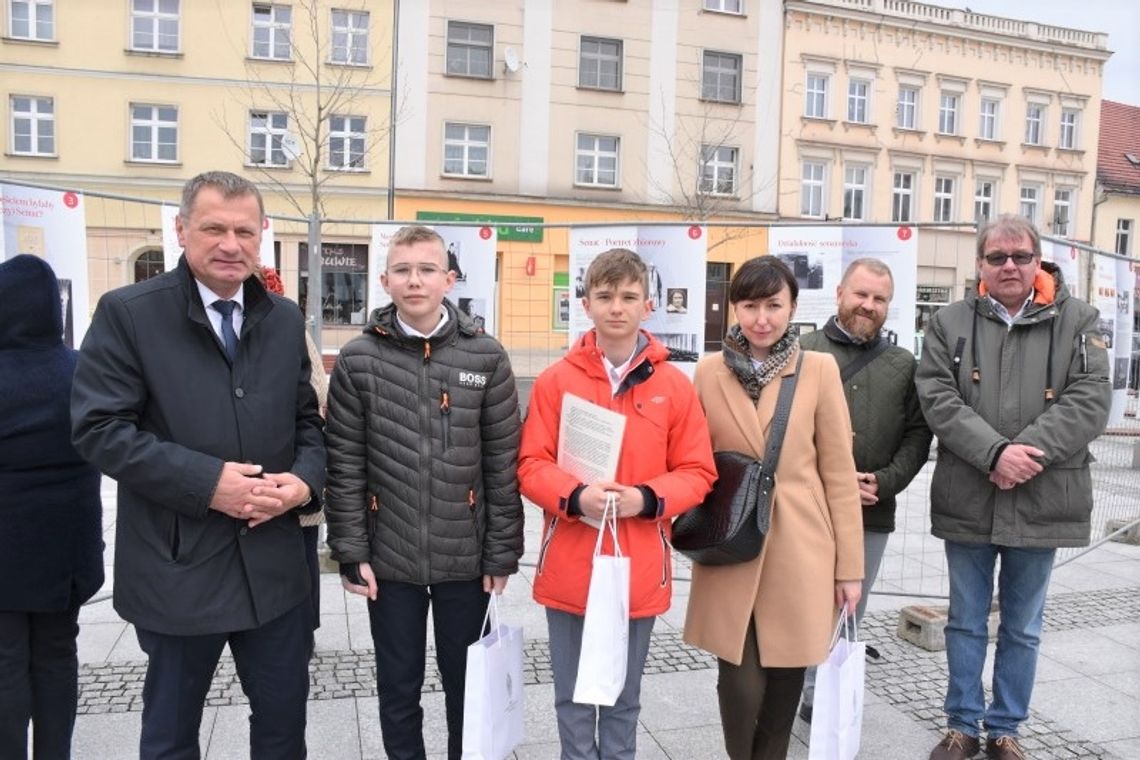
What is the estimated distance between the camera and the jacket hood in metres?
2.74

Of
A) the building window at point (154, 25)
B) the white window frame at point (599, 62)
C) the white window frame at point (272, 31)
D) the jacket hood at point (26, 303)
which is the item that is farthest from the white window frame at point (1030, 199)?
the jacket hood at point (26, 303)

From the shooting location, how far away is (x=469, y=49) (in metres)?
24.2

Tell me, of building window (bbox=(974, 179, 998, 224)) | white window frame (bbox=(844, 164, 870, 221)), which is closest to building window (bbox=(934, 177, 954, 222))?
building window (bbox=(974, 179, 998, 224))

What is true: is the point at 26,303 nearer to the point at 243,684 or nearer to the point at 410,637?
the point at 243,684

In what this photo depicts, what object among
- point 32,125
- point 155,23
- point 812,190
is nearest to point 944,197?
point 812,190

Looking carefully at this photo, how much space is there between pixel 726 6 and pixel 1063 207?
47.2 feet

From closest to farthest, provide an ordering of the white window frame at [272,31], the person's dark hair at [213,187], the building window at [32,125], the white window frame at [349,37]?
A: the person's dark hair at [213,187], the building window at [32,125], the white window frame at [272,31], the white window frame at [349,37]

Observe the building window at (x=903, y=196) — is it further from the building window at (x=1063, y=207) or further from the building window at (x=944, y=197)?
the building window at (x=1063, y=207)

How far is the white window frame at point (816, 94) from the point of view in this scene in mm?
27062

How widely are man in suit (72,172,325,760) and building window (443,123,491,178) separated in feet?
73.2

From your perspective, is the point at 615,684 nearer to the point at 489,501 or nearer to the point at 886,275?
the point at 489,501

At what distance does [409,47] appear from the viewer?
2366 cm

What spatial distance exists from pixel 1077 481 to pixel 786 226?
95.5 inches

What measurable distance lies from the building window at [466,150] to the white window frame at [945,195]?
49.4 ft
